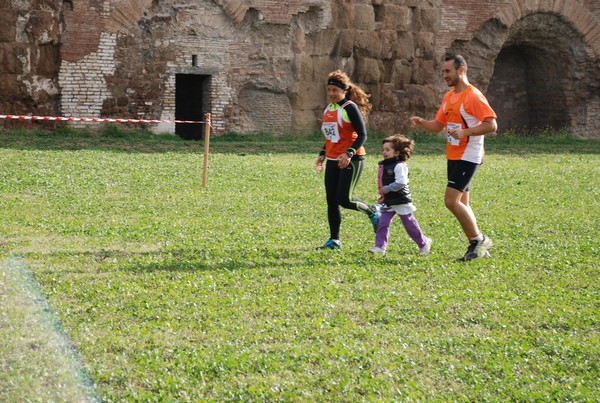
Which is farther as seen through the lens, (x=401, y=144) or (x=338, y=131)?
(x=338, y=131)

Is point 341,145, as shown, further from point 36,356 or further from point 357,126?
point 36,356

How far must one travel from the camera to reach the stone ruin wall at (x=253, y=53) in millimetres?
21531

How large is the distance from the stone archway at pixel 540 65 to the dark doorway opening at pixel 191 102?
290 inches

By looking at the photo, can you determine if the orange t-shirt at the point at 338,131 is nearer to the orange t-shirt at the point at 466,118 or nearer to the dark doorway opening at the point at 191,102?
the orange t-shirt at the point at 466,118

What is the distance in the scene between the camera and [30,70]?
70.1 feet

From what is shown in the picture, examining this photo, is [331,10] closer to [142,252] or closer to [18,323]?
[142,252]

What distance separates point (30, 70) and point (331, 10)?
311 inches

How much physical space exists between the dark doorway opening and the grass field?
30.2 ft

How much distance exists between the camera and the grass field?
18.0ft

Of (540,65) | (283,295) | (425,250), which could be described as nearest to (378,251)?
(425,250)

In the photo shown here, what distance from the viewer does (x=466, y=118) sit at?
30.1 ft

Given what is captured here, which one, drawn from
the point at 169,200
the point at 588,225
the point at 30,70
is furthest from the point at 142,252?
the point at 30,70

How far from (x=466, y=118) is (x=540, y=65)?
21429 millimetres

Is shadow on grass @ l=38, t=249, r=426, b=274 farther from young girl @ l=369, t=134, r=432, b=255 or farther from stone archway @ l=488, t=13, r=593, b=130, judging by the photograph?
stone archway @ l=488, t=13, r=593, b=130
